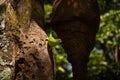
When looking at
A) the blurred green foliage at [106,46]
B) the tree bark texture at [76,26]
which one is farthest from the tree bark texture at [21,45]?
the blurred green foliage at [106,46]

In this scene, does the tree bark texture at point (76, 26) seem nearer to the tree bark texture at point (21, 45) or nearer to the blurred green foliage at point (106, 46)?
the tree bark texture at point (21, 45)

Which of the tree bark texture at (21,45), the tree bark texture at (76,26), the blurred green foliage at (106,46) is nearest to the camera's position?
the tree bark texture at (21,45)

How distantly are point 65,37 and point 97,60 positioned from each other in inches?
155

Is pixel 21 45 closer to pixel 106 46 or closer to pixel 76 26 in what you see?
pixel 76 26

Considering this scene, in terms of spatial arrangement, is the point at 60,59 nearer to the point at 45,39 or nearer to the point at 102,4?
the point at 102,4

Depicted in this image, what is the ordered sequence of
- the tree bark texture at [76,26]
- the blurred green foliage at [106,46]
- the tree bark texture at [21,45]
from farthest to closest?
the blurred green foliage at [106,46] → the tree bark texture at [76,26] → the tree bark texture at [21,45]

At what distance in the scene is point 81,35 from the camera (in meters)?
5.12

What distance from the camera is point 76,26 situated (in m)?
5.11

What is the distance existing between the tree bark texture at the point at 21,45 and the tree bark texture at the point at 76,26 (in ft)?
2.60

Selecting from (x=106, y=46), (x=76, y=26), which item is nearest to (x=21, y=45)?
(x=76, y=26)

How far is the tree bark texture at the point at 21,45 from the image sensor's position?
3.70 metres

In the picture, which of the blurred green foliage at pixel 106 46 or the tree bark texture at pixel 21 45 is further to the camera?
the blurred green foliage at pixel 106 46

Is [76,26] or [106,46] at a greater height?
[76,26]

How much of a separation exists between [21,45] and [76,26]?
135cm
